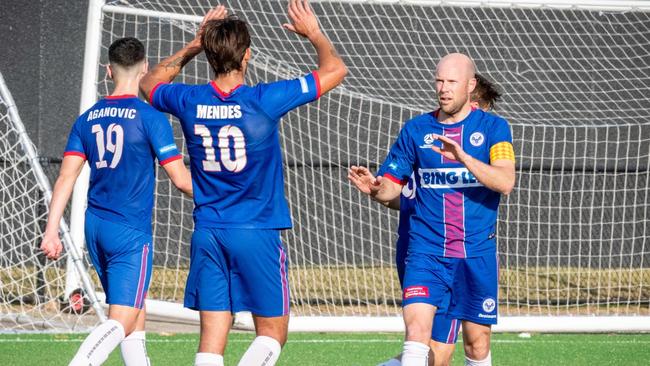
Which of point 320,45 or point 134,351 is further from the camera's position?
point 134,351

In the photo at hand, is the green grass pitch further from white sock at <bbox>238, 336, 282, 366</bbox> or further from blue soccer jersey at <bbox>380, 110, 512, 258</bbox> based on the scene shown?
white sock at <bbox>238, 336, 282, 366</bbox>

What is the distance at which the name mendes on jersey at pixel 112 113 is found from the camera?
17.2 ft

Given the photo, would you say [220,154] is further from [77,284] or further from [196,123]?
[77,284]

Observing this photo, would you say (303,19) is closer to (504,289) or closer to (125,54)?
(125,54)

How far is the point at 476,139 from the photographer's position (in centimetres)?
536

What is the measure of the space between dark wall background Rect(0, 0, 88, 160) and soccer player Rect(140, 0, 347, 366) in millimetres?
7772

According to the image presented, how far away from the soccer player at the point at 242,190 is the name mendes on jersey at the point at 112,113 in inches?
20.8

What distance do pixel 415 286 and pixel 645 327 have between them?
4413 millimetres

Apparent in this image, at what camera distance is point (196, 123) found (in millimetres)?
4734

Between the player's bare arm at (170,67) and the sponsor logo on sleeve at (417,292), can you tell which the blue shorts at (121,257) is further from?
the sponsor logo on sleeve at (417,292)

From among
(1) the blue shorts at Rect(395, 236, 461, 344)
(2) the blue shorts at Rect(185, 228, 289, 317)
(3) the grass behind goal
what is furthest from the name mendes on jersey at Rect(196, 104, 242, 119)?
(3) the grass behind goal

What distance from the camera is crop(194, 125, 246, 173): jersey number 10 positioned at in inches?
184

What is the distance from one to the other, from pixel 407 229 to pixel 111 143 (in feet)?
5.64

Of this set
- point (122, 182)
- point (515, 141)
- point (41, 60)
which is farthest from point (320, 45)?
point (41, 60)
